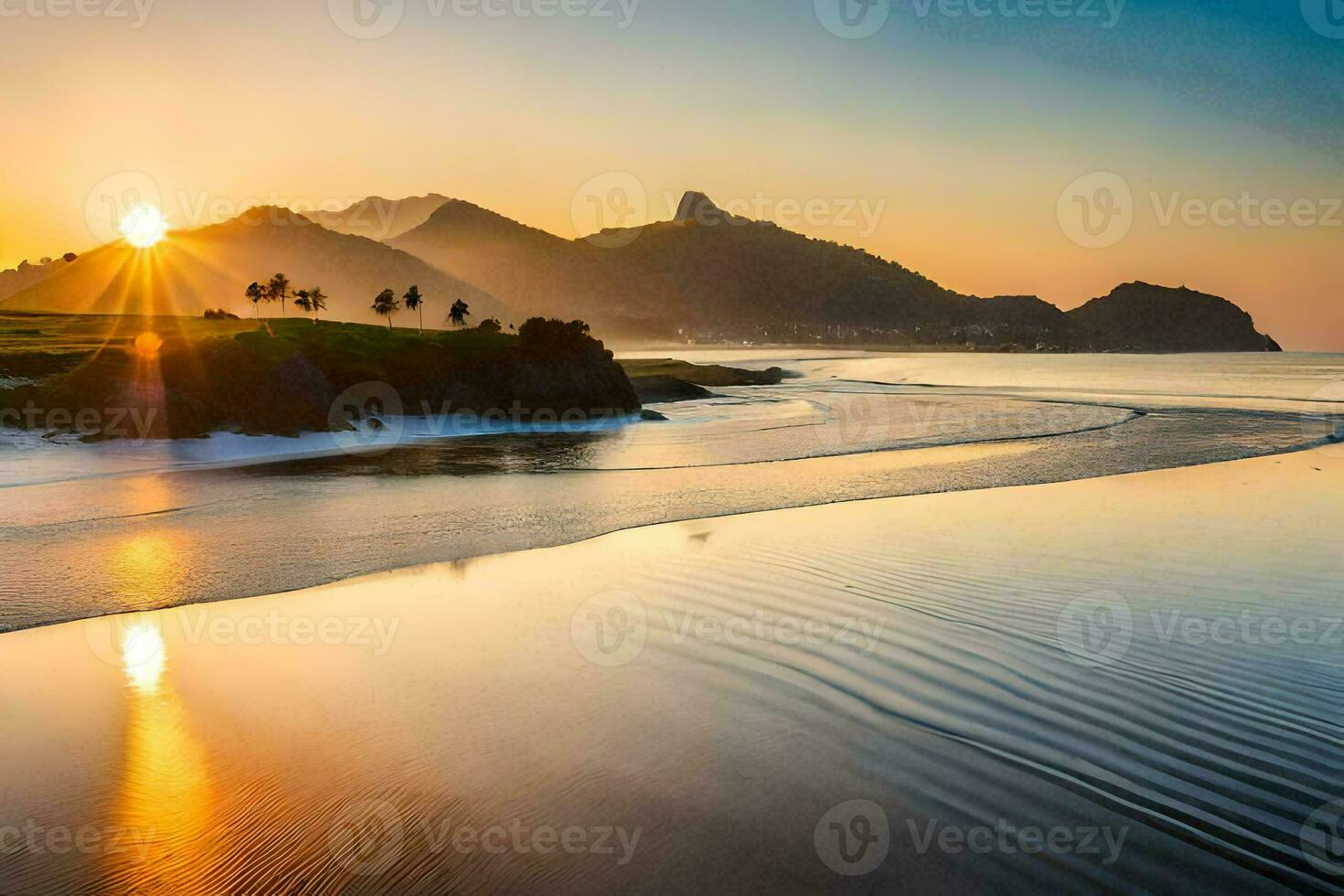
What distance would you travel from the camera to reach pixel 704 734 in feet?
27.4

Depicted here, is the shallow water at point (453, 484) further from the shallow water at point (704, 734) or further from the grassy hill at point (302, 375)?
the shallow water at point (704, 734)

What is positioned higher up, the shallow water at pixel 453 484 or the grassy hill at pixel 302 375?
the grassy hill at pixel 302 375

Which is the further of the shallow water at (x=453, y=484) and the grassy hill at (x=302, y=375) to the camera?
the grassy hill at (x=302, y=375)

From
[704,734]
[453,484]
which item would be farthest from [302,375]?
[704,734]

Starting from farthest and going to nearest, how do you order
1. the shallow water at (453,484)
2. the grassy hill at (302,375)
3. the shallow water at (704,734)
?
the grassy hill at (302,375) → the shallow water at (453,484) → the shallow water at (704,734)

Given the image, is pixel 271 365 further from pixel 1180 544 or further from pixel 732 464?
pixel 1180 544

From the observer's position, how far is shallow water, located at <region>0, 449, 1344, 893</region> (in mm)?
6180

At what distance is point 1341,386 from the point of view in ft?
298

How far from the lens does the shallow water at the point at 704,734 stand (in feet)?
20.3

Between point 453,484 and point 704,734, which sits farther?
point 453,484

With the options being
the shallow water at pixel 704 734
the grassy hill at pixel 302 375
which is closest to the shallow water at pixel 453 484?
the grassy hill at pixel 302 375

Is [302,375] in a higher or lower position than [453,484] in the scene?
higher

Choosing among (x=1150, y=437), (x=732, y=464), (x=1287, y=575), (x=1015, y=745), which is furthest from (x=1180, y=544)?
(x=1150, y=437)

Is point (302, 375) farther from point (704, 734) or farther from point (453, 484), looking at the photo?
point (704, 734)
